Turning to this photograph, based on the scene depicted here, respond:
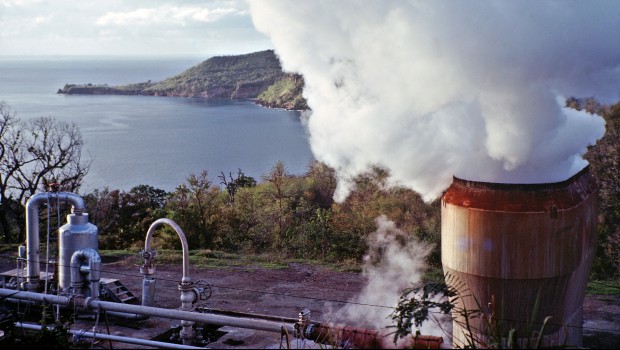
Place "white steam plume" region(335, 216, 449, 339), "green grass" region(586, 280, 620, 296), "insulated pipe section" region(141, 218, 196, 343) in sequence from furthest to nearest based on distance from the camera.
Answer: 1. "green grass" region(586, 280, 620, 296)
2. "white steam plume" region(335, 216, 449, 339)
3. "insulated pipe section" region(141, 218, 196, 343)

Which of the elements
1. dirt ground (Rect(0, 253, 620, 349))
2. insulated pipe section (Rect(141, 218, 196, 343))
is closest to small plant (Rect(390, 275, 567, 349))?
dirt ground (Rect(0, 253, 620, 349))

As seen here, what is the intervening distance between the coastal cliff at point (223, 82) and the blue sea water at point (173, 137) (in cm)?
339

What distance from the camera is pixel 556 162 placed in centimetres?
1063

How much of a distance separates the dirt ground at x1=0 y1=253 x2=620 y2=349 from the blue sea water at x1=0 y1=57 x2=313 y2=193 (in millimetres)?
28584

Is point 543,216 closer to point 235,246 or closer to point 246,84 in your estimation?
point 235,246

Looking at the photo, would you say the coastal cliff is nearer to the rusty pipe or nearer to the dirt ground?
the dirt ground

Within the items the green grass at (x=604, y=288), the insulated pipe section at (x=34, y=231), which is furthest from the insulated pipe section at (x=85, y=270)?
the green grass at (x=604, y=288)

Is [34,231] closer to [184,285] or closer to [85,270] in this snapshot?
[85,270]

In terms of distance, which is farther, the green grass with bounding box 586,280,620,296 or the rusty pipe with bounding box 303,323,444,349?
the green grass with bounding box 586,280,620,296

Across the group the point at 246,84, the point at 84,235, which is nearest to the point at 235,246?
the point at 84,235

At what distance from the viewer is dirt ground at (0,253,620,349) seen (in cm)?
1320

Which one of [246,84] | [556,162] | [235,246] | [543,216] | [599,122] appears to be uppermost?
[246,84]

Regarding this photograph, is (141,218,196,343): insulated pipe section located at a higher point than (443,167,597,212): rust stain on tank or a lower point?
lower

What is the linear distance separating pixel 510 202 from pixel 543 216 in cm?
53
